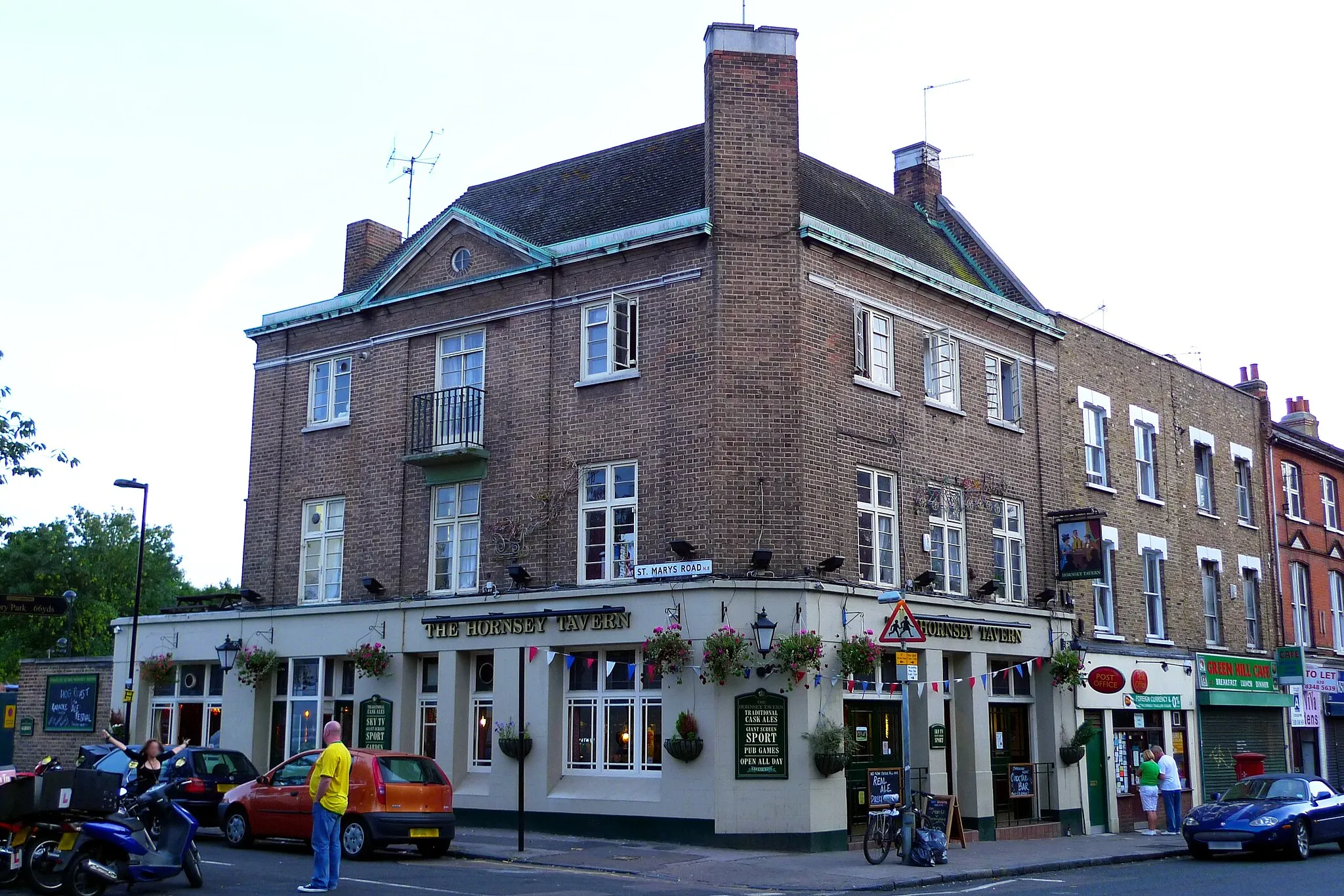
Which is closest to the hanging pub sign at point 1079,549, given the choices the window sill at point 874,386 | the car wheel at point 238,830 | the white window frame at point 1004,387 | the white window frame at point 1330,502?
the white window frame at point 1004,387

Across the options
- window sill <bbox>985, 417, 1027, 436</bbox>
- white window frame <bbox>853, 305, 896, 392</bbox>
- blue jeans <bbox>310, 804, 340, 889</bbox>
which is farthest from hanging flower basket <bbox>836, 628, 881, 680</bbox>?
blue jeans <bbox>310, 804, 340, 889</bbox>

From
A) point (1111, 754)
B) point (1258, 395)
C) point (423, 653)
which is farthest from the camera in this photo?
point (1258, 395)

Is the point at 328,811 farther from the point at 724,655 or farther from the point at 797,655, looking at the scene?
the point at 797,655

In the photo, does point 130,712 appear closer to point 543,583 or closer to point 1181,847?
point 543,583

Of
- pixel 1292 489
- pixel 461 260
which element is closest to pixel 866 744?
pixel 461 260

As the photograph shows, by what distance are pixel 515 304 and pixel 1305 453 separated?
23779 mm

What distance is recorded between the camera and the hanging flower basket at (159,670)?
90.8 feet

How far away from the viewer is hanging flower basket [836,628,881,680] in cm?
2088

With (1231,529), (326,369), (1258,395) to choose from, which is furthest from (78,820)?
(1258,395)

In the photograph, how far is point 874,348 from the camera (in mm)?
24000

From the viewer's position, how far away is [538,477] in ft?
77.6

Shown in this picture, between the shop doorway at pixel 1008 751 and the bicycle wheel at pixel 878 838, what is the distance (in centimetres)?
531

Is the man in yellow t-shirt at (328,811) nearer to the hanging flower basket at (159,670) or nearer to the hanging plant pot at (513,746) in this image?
the hanging plant pot at (513,746)

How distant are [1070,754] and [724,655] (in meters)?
9.00
